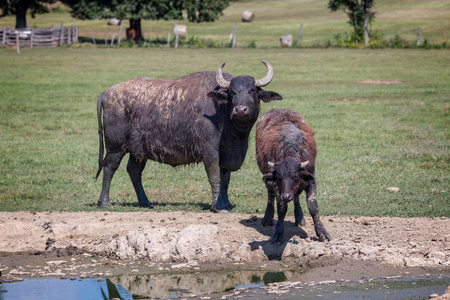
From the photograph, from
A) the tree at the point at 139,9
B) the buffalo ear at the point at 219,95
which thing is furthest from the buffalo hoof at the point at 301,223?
the tree at the point at 139,9

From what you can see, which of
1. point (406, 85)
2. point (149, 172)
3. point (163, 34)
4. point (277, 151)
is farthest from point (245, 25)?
point (277, 151)

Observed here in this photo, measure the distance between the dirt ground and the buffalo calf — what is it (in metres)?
0.36

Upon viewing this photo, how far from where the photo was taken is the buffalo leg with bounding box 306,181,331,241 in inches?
363

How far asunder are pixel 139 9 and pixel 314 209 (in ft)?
152

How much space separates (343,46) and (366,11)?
3.30 m

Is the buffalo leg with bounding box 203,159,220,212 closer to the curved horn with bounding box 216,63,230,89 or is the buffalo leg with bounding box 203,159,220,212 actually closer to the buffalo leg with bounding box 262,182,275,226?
the curved horn with bounding box 216,63,230,89

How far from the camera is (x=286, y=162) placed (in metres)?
8.71

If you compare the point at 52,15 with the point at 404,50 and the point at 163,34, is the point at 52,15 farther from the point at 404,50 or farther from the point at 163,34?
the point at 404,50

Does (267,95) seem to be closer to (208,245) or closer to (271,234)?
(271,234)

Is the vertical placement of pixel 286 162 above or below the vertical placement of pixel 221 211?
above

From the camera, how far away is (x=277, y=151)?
9453 millimetres

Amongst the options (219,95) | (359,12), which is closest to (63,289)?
(219,95)

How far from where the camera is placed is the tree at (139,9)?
Answer: 52.6 metres

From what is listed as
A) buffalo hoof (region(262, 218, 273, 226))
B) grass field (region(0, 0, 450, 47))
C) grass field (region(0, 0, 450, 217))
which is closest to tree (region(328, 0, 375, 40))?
grass field (region(0, 0, 450, 47))
